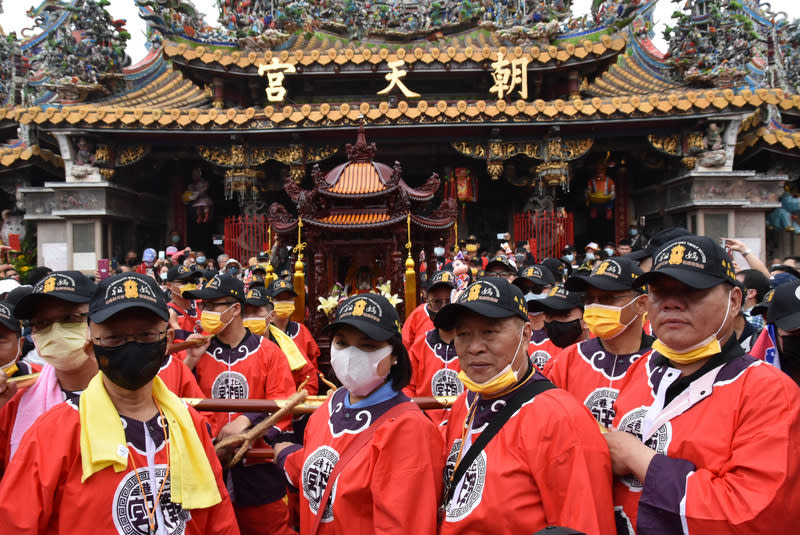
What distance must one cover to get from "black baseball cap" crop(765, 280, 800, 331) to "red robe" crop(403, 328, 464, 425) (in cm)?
234

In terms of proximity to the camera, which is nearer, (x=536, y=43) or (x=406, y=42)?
(x=536, y=43)

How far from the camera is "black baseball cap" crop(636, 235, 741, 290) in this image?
190 cm

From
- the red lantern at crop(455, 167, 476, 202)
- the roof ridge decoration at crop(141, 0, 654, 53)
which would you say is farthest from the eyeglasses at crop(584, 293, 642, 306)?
the roof ridge decoration at crop(141, 0, 654, 53)

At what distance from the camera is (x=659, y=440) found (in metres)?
1.94

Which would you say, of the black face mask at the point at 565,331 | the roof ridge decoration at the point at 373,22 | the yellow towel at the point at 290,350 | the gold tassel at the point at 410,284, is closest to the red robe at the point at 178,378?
the yellow towel at the point at 290,350

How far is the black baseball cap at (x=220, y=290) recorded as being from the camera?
13.0ft

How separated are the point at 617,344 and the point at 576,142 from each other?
1026 cm

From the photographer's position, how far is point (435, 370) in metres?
4.64

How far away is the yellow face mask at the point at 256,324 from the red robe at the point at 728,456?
3.60 meters

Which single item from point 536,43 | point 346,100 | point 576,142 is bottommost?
point 576,142

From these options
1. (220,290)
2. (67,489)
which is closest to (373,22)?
(220,290)

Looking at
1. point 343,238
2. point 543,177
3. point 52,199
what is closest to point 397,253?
point 343,238

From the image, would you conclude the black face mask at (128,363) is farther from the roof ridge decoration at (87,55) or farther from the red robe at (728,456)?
the roof ridge decoration at (87,55)

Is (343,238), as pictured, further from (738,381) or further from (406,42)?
(406,42)
